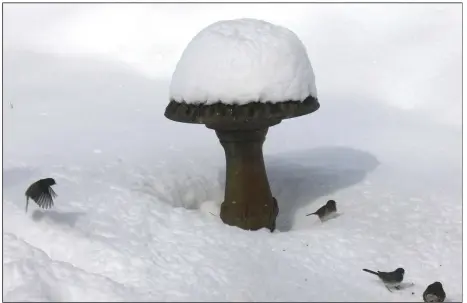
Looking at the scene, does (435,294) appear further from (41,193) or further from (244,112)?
(41,193)

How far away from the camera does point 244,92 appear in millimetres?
Answer: 2941

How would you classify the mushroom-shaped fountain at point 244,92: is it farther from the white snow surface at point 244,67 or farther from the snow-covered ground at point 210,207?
the snow-covered ground at point 210,207

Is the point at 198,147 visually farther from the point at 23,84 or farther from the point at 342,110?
the point at 23,84

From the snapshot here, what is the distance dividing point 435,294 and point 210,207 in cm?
150

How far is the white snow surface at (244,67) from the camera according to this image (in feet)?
9.68

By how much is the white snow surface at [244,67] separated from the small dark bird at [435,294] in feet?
3.90

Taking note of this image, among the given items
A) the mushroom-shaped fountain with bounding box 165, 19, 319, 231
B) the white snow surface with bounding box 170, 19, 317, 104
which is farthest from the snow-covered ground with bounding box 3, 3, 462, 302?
the white snow surface with bounding box 170, 19, 317, 104

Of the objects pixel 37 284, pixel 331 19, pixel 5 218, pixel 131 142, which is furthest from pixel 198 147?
pixel 331 19

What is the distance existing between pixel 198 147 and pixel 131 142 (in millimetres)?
544

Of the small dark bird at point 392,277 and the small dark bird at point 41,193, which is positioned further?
the small dark bird at point 41,193

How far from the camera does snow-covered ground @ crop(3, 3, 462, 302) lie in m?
2.49

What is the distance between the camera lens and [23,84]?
631 centimetres

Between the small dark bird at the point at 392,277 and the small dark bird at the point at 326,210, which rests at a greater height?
the small dark bird at the point at 392,277

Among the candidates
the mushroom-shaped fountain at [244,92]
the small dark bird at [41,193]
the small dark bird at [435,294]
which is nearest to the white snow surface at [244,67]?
the mushroom-shaped fountain at [244,92]
